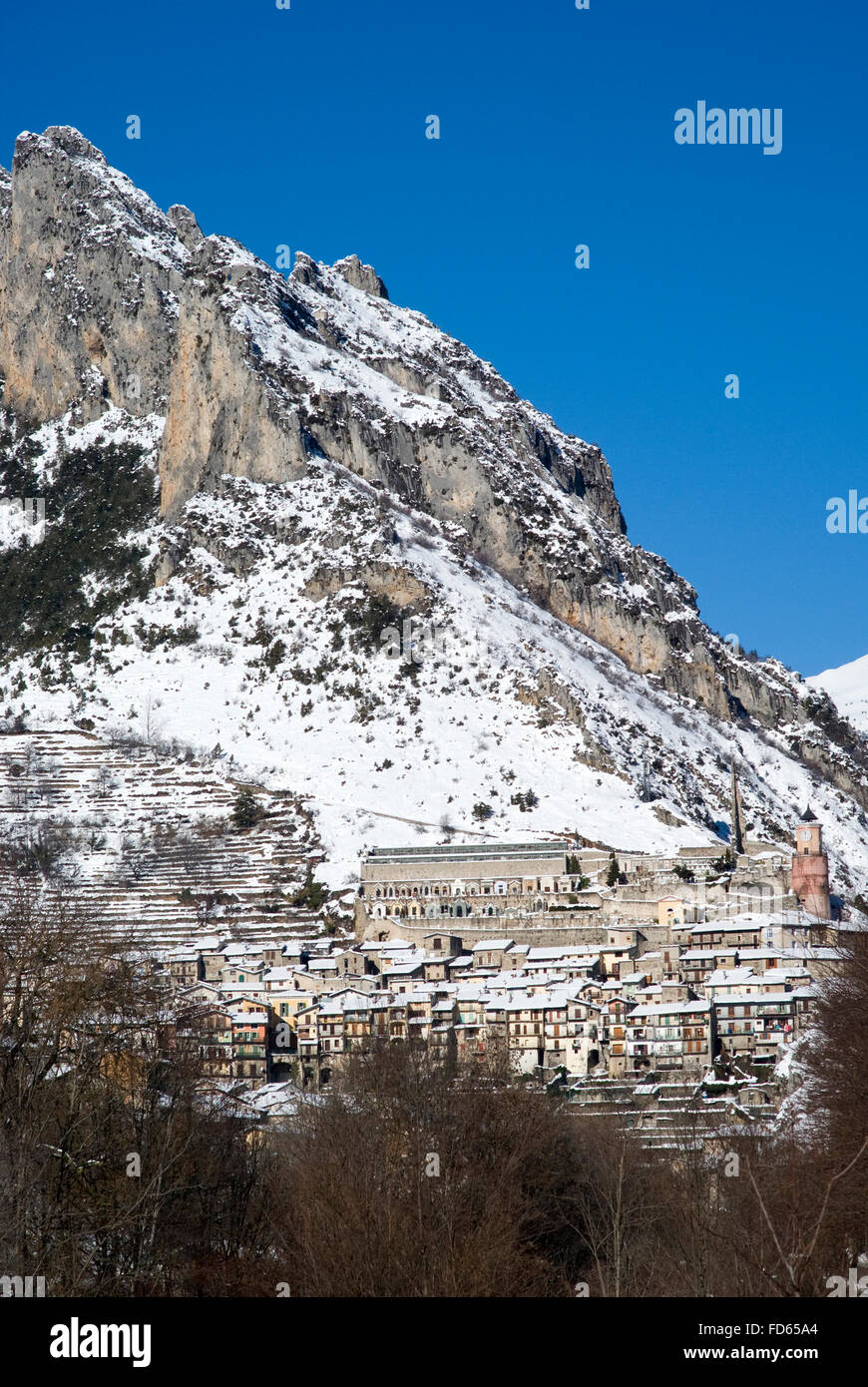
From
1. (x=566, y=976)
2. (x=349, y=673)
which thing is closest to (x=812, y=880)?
(x=566, y=976)

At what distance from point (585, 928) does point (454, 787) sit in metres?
29.4

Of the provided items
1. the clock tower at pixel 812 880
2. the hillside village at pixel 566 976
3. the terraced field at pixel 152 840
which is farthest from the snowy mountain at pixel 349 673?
the clock tower at pixel 812 880

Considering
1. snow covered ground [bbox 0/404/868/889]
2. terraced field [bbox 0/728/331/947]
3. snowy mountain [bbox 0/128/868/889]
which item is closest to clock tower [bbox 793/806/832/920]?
snow covered ground [bbox 0/404/868/889]

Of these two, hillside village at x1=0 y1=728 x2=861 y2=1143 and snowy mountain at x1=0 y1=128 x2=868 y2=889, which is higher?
snowy mountain at x1=0 y1=128 x2=868 y2=889

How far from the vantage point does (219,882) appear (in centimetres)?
13600

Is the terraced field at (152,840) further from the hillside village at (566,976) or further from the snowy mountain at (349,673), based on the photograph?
the hillside village at (566,976)

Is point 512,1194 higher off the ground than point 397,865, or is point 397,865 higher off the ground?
point 397,865

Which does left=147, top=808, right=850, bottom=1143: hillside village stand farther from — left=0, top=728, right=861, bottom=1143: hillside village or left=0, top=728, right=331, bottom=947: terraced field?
left=0, top=728, right=331, bottom=947: terraced field

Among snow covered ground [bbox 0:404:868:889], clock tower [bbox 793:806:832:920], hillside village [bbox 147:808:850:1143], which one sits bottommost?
hillside village [bbox 147:808:850:1143]

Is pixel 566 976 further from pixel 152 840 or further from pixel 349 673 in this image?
pixel 349 673

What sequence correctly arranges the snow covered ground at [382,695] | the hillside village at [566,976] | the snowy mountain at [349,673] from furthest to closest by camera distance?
the snowy mountain at [349,673], the snow covered ground at [382,695], the hillside village at [566,976]
